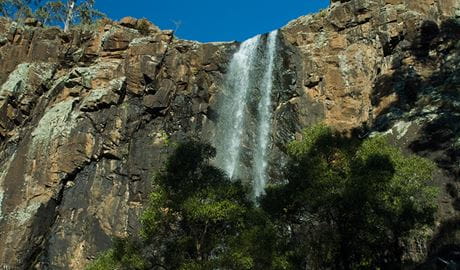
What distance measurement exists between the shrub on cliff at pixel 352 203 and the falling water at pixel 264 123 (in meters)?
14.6

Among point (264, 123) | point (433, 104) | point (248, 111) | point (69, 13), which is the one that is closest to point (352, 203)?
point (433, 104)

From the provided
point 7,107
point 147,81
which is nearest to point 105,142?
point 147,81

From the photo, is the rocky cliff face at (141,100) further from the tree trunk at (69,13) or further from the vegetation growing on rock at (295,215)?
the tree trunk at (69,13)

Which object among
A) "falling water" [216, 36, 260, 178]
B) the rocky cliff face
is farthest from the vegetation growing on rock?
"falling water" [216, 36, 260, 178]

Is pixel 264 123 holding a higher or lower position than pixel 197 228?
higher

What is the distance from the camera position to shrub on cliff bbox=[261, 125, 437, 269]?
2097 centimetres

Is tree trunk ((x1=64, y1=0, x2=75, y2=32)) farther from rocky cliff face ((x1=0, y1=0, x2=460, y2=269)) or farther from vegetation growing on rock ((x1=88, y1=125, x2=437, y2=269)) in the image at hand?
vegetation growing on rock ((x1=88, y1=125, x2=437, y2=269))

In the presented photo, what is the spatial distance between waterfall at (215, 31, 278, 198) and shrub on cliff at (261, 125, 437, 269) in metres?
15.1

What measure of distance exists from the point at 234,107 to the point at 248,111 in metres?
1.38

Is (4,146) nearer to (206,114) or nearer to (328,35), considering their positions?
(206,114)

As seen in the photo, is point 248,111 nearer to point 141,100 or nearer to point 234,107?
point 234,107

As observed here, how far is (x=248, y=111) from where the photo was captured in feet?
143

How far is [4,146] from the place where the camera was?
42594 millimetres

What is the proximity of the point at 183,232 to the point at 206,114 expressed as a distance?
2345 cm
